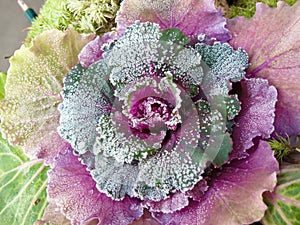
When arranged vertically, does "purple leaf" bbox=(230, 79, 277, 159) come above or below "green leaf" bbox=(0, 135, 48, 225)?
above

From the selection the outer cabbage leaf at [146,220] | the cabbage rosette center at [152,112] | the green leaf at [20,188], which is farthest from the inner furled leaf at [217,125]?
the green leaf at [20,188]

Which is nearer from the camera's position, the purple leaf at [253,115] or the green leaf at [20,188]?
the purple leaf at [253,115]

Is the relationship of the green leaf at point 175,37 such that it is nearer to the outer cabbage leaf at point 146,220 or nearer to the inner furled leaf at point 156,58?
the inner furled leaf at point 156,58

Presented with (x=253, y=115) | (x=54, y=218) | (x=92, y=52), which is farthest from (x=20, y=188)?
(x=253, y=115)

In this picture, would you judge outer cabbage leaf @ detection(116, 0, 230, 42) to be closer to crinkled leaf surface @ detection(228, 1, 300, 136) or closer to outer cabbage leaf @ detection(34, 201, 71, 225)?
crinkled leaf surface @ detection(228, 1, 300, 136)

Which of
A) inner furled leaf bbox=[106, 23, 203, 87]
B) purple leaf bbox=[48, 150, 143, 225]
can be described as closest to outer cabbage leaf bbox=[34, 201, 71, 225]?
purple leaf bbox=[48, 150, 143, 225]

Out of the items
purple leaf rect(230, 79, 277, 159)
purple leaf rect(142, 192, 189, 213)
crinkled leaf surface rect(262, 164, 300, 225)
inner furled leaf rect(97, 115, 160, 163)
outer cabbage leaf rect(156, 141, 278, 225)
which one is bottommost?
crinkled leaf surface rect(262, 164, 300, 225)

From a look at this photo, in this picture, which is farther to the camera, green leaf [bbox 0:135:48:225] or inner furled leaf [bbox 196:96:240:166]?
green leaf [bbox 0:135:48:225]
